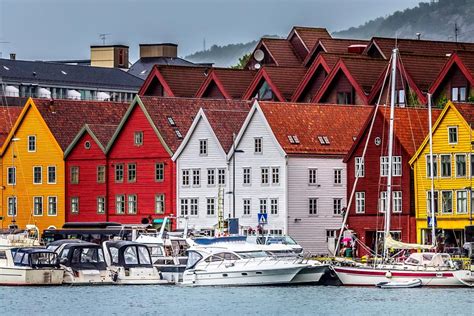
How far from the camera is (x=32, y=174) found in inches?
5733

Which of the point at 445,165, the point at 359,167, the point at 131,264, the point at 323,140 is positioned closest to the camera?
the point at 131,264

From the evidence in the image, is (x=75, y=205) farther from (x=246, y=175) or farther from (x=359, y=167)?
(x=359, y=167)

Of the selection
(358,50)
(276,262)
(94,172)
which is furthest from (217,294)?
(358,50)

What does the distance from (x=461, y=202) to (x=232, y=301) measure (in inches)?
1058

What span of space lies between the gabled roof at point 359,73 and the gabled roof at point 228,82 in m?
9.59

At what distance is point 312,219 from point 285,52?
115ft

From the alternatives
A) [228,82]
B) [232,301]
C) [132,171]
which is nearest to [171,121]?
[132,171]

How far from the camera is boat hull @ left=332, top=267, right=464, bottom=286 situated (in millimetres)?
96438

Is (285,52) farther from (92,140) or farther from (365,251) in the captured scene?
(365,251)

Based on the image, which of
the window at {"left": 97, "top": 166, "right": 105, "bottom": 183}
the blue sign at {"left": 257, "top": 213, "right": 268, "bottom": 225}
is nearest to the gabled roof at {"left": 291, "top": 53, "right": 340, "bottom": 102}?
the window at {"left": 97, "top": 166, "right": 105, "bottom": 183}

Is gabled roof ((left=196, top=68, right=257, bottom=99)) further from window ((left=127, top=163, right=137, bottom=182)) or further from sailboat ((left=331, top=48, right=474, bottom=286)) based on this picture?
sailboat ((left=331, top=48, right=474, bottom=286))

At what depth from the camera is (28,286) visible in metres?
102

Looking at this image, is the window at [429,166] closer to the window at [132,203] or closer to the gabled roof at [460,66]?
the gabled roof at [460,66]

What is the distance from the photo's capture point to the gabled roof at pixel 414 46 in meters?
147
